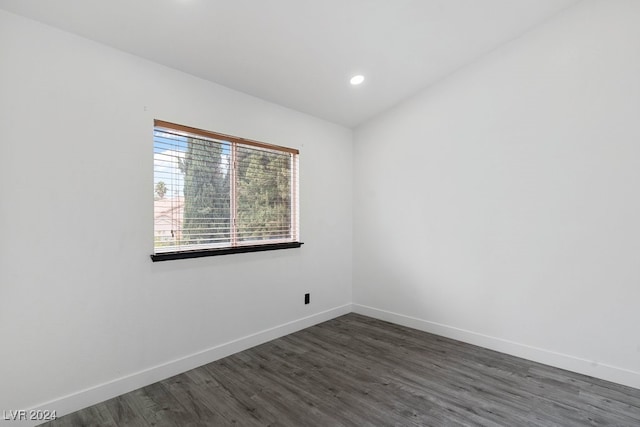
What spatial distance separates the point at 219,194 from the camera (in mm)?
2936

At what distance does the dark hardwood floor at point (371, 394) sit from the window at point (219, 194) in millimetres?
1021

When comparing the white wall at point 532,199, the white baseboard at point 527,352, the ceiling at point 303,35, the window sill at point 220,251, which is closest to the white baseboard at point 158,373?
the window sill at point 220,251

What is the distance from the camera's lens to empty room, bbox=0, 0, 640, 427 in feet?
6.61

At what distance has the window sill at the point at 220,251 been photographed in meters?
2.50

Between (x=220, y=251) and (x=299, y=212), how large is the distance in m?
1.08

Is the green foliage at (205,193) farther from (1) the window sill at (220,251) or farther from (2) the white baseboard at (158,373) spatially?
(2) the white baseboard at (158,373)

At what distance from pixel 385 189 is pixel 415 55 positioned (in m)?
1.54

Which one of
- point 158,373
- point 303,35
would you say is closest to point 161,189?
point 158,373

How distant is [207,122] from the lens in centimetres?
282

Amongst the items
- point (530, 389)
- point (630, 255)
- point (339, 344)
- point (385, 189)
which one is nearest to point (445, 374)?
point (530, 389)

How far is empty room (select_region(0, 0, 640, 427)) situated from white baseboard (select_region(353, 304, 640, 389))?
2 cm

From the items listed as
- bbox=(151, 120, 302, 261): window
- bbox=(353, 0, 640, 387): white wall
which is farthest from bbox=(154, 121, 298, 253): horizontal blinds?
bbox=(353, 0, 640, 387): white wall

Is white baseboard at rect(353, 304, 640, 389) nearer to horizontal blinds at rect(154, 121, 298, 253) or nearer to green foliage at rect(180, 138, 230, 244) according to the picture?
horizontal blinds at rect(154, 121, 298, 253)

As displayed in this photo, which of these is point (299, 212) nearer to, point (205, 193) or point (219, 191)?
point (219, 191)
